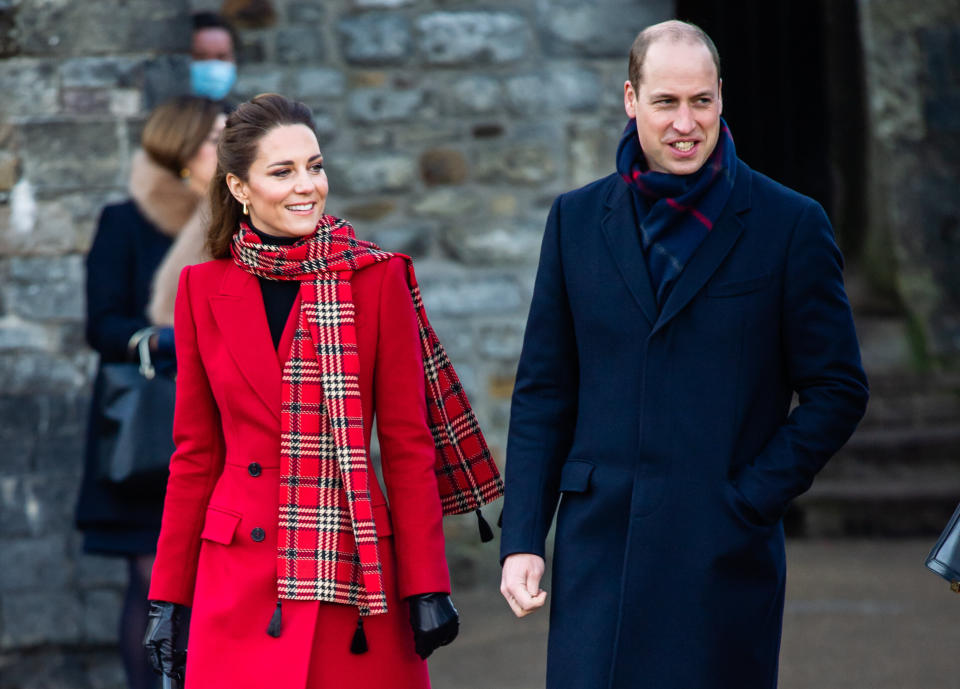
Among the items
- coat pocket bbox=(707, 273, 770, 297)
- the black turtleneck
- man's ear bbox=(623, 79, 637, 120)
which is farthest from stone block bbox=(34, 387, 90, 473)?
coat pocket bbox=(707, 273, 770, 297)

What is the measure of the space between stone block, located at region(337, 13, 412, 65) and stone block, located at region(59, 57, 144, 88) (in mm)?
999

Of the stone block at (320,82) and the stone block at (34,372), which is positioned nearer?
the stone block at (34,372)

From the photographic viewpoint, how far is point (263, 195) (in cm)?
304

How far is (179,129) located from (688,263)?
84.6 inches

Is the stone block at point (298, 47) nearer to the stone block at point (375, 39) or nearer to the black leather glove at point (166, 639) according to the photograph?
the stone block at point (375, 39)

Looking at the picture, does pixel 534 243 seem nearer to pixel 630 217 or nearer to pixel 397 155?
pixel 397 155

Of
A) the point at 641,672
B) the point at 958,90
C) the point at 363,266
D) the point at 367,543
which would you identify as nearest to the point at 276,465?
the point at 367,543

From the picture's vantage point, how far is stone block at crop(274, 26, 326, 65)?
21.2ft

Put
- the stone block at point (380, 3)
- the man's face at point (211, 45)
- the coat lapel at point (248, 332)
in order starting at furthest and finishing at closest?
1. the stone block at point (380, 3)
2. the man's face at point (211, 45)
3. the coat lapel at point (248, 332)

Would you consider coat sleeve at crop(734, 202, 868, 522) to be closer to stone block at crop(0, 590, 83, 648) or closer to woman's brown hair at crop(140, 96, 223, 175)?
woman's brown hair at crop(140, 96, 223, 175)

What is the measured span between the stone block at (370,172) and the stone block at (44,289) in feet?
4.12

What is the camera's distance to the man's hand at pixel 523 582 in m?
2.87

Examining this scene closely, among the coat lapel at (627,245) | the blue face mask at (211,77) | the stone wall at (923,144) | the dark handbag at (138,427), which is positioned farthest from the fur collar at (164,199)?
the stone wall at (923,144)

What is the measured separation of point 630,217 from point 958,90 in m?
6.58
